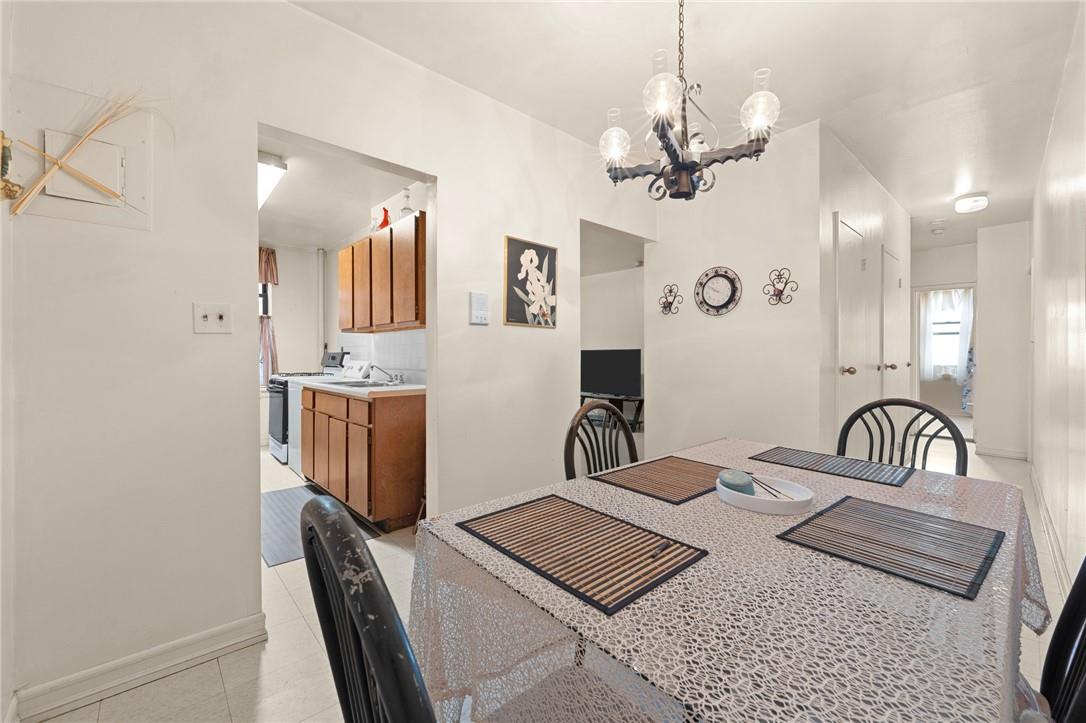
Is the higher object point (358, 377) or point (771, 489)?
point (358, 377)

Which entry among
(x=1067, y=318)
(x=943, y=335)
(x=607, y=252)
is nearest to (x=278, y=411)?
(x=607, y=252)

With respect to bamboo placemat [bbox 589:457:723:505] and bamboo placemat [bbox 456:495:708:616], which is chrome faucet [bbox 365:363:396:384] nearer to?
bamboo placemat [bbox 589:457:723:505]

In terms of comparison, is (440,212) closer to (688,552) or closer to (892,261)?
(688,552)

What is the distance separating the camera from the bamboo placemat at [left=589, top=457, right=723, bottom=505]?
122cm

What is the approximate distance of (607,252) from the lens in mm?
4875

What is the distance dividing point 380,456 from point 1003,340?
632cm

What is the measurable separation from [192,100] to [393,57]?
892 mm

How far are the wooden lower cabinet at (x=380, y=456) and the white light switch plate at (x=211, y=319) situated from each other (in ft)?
A: 3.90

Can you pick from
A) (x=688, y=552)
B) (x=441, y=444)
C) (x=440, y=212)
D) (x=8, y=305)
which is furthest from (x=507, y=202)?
(x=688, y=552)

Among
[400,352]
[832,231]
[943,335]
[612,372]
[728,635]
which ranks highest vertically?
[832,231]

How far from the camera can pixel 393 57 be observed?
209 cm

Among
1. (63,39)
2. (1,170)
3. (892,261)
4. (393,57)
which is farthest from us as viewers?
(892,261)

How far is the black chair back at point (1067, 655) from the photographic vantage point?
0.75 m

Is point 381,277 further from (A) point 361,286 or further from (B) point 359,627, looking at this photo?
(B) point 359,627
